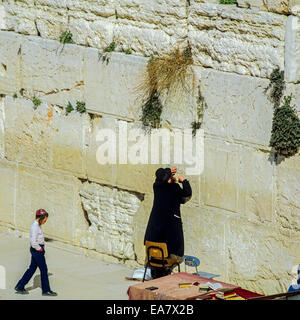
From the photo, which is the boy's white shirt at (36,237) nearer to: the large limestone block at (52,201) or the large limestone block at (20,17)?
the large limestone block at (52,201)

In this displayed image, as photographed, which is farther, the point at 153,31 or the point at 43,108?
the point at 43,108

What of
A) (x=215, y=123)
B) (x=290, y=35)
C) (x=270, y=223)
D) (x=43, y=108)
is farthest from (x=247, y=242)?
(x=43, y=108)

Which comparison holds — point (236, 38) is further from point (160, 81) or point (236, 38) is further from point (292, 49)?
point (160, 81)

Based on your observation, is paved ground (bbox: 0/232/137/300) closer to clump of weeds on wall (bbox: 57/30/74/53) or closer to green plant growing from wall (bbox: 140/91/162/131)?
green plant growing from wall (bbox: 140/91/162/131)

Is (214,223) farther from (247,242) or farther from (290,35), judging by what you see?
(290,35)

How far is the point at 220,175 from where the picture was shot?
13109mm

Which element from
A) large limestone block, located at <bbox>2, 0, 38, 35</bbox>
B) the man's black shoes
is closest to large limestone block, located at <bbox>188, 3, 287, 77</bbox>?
large limestone block, located at <bbox>2, 0, 38, 35</bbox>

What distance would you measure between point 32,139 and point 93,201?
4.33 feet

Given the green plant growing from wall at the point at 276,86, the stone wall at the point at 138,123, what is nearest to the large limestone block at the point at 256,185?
the stone wall at the point at 138,123

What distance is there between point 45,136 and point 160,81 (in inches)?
86.8

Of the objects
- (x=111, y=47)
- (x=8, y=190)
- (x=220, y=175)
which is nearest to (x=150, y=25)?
(x=111, y=47)

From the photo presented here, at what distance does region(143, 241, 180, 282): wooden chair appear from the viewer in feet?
41.3

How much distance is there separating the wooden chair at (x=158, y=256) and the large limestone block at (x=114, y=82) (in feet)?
6.62

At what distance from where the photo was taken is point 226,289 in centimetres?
1089
